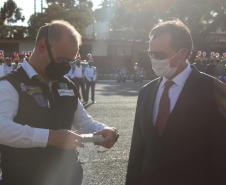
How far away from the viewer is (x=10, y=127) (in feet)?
9.97

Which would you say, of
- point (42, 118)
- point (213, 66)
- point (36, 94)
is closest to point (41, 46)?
point (36, 94)

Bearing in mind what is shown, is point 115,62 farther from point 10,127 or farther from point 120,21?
point 10,127

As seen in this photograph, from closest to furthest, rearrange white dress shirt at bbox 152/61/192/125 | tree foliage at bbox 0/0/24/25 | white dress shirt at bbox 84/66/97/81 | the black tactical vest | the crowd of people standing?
the black tactical vest → white dress shirt at bbox 152/61/192/125 → the crowd of people standing → white dress shirt at bbox 84/66/97/81 → tree foliage at bbox 0/0/24/25

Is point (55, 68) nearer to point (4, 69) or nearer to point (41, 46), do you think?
point (41, 46)

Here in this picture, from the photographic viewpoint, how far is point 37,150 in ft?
10.6

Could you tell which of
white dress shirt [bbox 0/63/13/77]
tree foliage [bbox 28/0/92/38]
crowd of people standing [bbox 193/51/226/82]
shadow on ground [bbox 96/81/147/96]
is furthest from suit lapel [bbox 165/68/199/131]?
tree foliage [bbox 28/0/92/38]

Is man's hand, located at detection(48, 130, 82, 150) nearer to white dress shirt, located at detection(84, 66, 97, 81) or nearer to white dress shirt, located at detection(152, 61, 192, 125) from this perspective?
white dress shirt, located at detection(152, 61, 192, 125)

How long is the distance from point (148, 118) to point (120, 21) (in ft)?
203

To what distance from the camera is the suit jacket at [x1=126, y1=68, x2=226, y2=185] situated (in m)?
3.41

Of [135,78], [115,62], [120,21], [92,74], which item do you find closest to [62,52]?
[92,74]

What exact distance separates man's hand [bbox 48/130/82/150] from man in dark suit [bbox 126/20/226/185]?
634 mm

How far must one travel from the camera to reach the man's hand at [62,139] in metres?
3.06

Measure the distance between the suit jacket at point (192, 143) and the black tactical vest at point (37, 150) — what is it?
1.79 ft

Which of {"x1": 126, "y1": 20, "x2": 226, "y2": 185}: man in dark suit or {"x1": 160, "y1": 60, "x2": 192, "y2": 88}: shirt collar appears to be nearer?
{"x1": 126, "y1": 20, "x2": 226, "y2": 185}: man in dark suit
